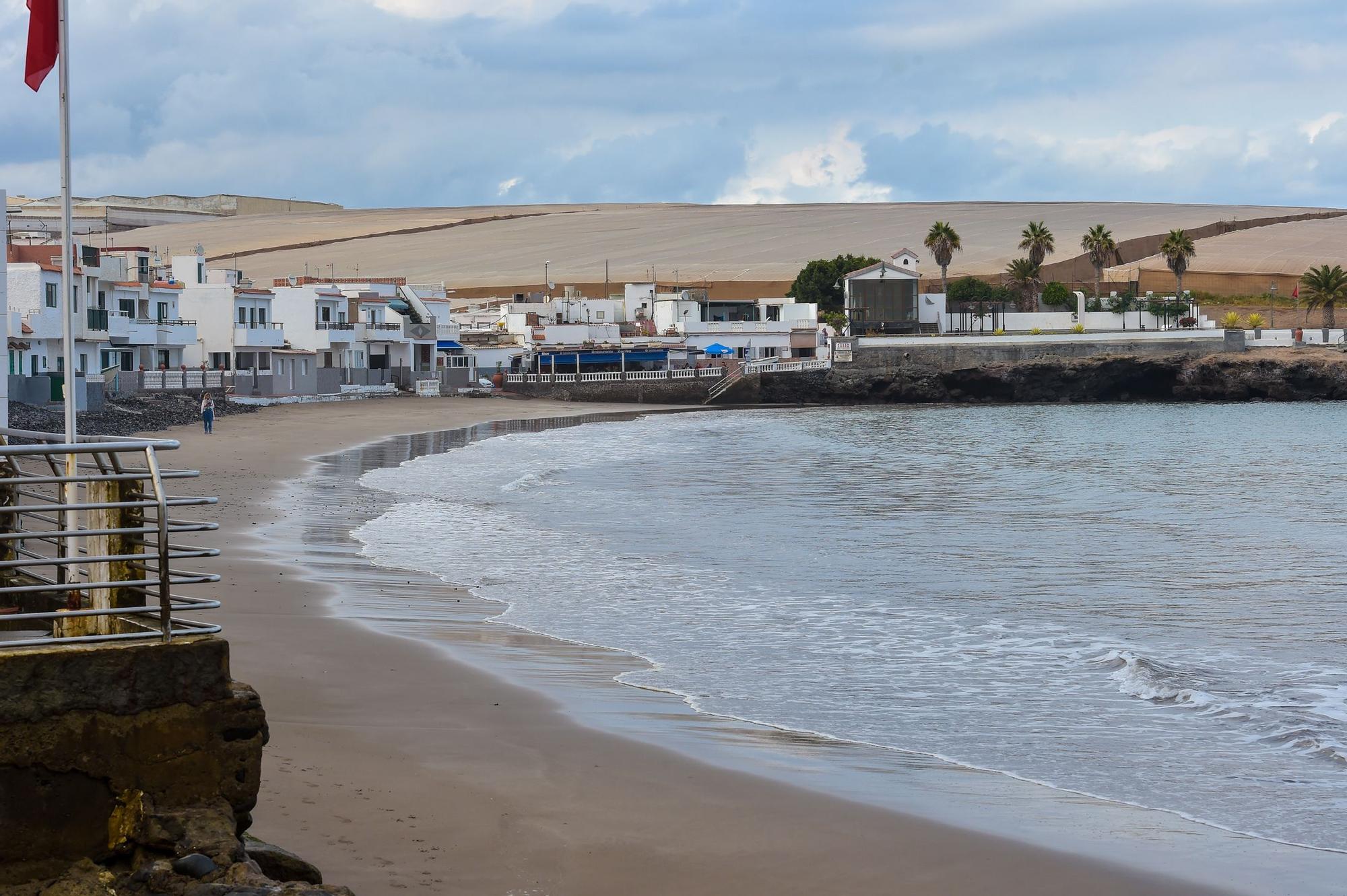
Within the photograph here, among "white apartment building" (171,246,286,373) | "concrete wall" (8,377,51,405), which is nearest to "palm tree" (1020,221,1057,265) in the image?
"white apartment building" (171,246,286,373)

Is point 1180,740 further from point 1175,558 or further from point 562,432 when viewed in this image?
point 562,432

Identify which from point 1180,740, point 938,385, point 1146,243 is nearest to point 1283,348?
point 938,385

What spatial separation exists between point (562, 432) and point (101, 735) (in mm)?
52961

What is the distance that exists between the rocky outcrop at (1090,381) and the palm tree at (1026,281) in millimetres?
26299

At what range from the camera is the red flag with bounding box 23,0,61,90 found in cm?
841

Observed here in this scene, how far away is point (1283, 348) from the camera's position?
318 ft

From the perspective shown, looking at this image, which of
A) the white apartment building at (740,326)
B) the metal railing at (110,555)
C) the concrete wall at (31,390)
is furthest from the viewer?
the white apartment building at (740,326)

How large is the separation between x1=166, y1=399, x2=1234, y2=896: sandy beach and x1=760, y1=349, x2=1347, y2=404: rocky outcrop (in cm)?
8192

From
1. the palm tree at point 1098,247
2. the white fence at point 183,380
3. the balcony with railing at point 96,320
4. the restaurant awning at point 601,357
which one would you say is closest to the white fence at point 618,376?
the restaurant awning at point 601,357

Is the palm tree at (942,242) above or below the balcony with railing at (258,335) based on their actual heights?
above

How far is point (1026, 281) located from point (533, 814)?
389ft

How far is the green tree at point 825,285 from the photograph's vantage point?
404 feet

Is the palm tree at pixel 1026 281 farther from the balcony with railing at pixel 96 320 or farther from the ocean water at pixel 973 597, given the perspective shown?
the balcony with railing at pixel 96 320

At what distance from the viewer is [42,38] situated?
845cm
